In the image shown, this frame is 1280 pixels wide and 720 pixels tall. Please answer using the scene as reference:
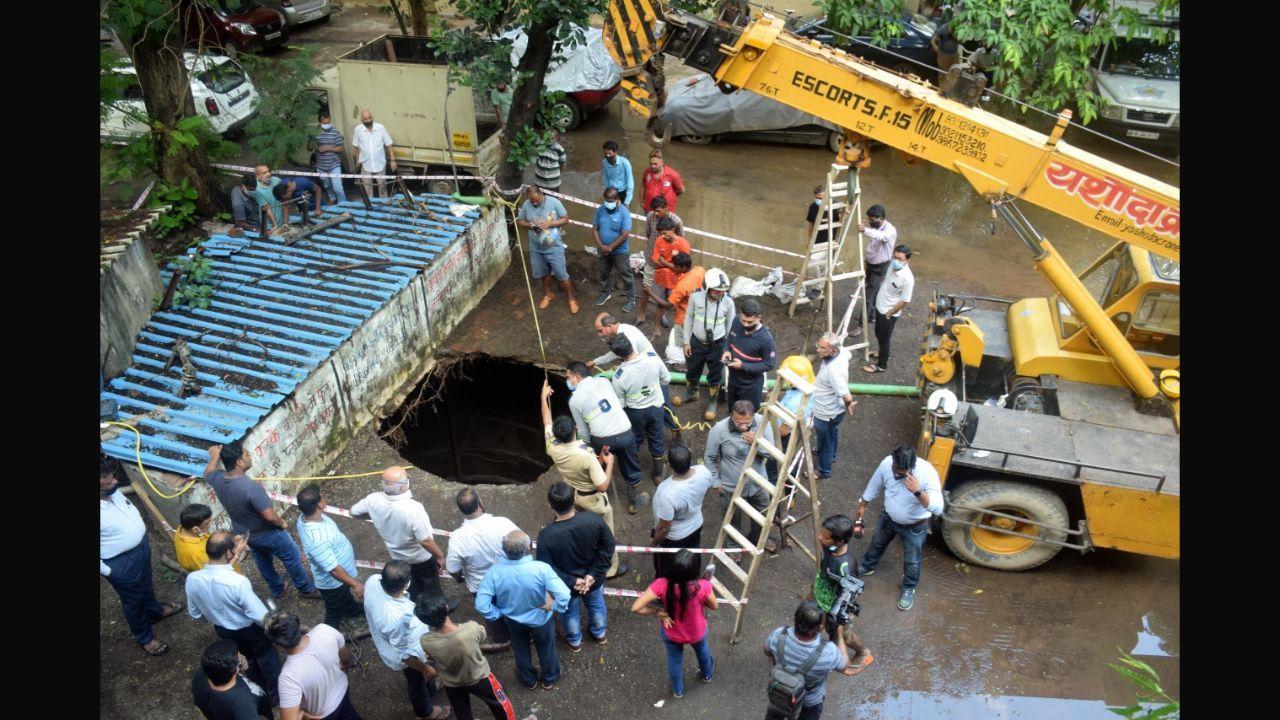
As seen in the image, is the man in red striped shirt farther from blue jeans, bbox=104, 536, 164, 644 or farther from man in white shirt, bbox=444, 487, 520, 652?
blue jeans, bbox=104, 536, 164, 644

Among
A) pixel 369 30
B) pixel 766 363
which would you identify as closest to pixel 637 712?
pixel 766 363

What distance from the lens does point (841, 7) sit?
12.3 m

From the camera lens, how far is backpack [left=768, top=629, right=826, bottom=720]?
514 cm

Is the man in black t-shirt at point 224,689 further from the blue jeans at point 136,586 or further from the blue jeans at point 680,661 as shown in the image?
the blue jeans at point 680,661

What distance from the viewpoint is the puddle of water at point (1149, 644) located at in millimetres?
6875

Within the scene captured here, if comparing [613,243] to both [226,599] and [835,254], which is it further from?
[226,599]

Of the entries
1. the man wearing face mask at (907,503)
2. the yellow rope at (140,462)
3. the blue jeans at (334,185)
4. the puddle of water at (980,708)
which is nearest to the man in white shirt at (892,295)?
the man wearing face mask at (907,503)

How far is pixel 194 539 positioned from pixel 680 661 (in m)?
3.53

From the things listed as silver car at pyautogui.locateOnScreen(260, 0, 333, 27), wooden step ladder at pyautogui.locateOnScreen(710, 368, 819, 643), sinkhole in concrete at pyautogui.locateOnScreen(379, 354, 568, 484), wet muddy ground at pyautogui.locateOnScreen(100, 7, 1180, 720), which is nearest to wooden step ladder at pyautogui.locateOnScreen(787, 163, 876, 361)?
wet muddy ground at pyautogui.locateOnScreen(100, 7, 1180, 720)

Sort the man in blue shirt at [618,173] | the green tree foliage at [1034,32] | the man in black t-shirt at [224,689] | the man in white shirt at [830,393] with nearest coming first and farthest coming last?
the man in black t-shirt at [224,689], the man in white shirt at [830,393], the man in blue shirt at [618,173], the green tree foliage at [1034,32]

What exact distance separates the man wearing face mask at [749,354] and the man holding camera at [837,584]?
6.94 feet

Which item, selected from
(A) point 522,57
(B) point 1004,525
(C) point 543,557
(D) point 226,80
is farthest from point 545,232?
(D) point 226,80

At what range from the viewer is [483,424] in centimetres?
1156

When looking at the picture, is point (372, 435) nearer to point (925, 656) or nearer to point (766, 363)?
point (766, 363)
